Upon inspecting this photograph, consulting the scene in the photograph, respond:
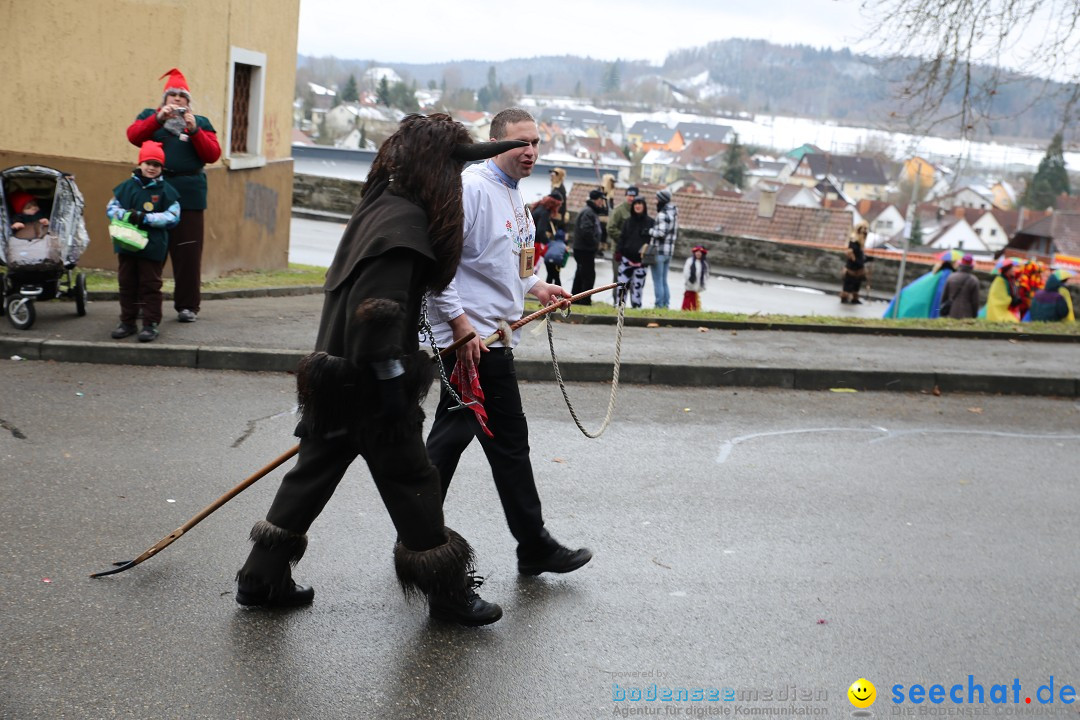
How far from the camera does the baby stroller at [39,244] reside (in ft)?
29.6

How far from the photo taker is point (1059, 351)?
490 inches

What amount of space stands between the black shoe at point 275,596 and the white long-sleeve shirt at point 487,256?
1.14 metres

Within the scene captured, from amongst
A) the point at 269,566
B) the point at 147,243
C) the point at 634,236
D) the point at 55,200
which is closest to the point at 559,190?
the point at 634,236

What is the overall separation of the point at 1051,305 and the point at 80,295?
1318cm

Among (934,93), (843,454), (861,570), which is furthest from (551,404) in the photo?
(934,93)

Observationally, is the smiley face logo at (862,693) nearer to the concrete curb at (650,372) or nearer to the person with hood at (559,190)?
the concrete curb at (650,372)

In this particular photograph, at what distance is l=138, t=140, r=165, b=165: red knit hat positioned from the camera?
891cm

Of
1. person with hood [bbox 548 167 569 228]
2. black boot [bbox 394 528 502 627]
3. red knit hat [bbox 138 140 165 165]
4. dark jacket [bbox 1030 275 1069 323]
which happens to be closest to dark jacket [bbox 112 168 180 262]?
red knit hat [bbox 138 140 165 165]

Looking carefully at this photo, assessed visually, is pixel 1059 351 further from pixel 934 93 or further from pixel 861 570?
pixel 861 570

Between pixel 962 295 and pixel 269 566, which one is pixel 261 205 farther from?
pixel 269 566

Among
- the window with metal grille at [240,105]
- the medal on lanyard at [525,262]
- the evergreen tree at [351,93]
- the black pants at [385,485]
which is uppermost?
the evergreen tree at [351,93]

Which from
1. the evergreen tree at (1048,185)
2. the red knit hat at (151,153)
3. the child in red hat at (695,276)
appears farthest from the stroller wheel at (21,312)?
the evergreen tree at (1048,185)

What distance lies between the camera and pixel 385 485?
4309 millimetres

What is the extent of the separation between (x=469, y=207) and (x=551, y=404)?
3812 millimetres
